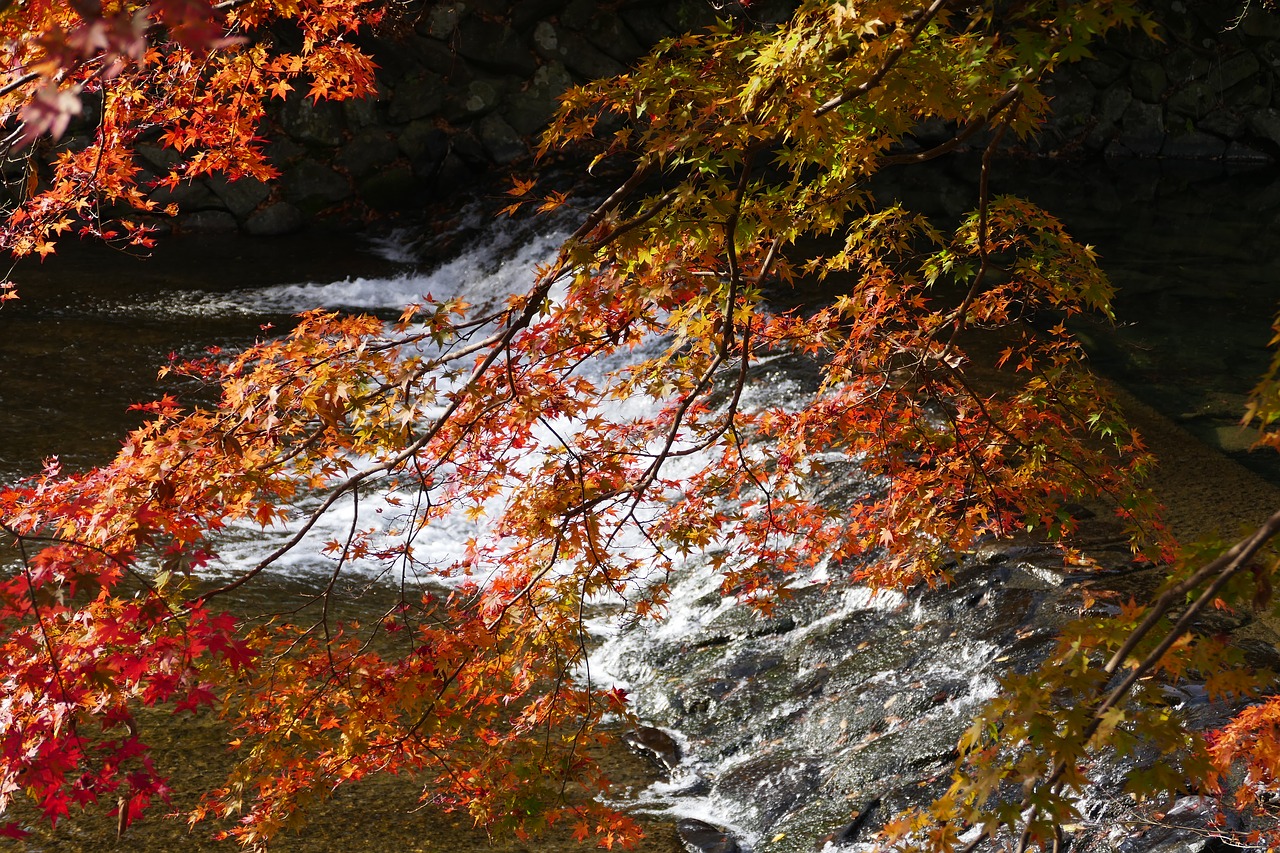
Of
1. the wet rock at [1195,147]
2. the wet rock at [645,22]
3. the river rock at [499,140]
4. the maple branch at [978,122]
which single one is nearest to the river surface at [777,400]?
the river rock at [499,140]

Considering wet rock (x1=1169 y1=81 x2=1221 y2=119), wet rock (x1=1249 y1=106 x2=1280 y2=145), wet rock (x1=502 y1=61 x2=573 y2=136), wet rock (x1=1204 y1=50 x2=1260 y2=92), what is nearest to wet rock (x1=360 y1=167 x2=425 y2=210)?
wet rock (x1=502 y1=61 x2=573 y2=136)

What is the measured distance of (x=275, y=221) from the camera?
13.5m

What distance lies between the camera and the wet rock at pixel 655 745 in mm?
5109

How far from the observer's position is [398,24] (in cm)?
1368

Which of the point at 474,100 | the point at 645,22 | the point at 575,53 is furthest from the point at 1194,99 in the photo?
the point at 474,100

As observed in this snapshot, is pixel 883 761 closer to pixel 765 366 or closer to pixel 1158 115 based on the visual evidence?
pixel 765 366

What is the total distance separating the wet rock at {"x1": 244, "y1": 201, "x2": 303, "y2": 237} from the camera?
44.1 feet

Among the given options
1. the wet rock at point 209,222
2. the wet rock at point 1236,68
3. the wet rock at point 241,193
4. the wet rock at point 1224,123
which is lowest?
the wet rock at point 1224,123

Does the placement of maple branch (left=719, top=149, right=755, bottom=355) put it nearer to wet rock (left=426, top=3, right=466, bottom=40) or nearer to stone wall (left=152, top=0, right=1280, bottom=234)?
stone wall (left=152, top=0, right=1280, bottom=234)

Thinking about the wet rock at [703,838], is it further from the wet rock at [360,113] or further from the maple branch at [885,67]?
the wet rock at [360,113]

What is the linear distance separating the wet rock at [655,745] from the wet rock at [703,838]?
47 cm

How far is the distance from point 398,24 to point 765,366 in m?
8.44

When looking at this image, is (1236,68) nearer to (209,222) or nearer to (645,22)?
(645,22)

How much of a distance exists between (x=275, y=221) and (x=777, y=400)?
863 centimetres
